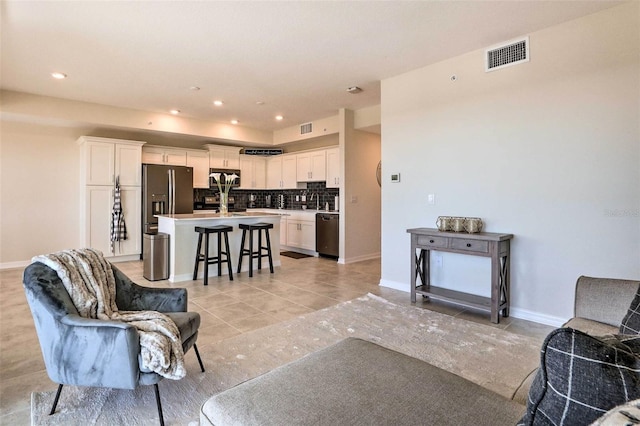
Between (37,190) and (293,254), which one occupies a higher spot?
(37,190)

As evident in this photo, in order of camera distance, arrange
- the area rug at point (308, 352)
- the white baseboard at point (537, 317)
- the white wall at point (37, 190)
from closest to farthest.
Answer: the area rug at point (308, 352) < the white baseboard at point (537, 317) < the white wall at point (37, 190)

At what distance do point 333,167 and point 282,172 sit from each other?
1.71 metres

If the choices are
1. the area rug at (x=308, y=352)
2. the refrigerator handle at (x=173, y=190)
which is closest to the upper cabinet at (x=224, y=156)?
the refrigerator handle at (x=173, y=190)

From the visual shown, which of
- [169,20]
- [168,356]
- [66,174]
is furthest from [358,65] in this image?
[66,174]

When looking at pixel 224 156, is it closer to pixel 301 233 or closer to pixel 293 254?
pixel 301 233

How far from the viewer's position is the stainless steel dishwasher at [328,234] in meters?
6.36

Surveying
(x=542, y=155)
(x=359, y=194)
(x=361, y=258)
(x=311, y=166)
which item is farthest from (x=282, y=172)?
(x=542, y=155)

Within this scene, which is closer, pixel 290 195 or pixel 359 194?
pixel 359 194

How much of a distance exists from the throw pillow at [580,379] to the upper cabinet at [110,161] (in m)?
6.83

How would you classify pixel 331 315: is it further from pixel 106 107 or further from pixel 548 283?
pixel 106 107

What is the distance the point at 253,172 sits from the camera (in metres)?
8.19

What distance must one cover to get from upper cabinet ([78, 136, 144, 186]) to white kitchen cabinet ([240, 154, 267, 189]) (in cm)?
230

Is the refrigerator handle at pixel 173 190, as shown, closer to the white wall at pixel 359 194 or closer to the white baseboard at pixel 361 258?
the white wall at pixel 359 194

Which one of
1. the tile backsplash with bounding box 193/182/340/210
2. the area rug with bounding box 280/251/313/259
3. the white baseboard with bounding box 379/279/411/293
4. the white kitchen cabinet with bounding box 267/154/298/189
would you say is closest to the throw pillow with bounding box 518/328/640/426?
the white baseboard with bounding box 379/279/411/293
